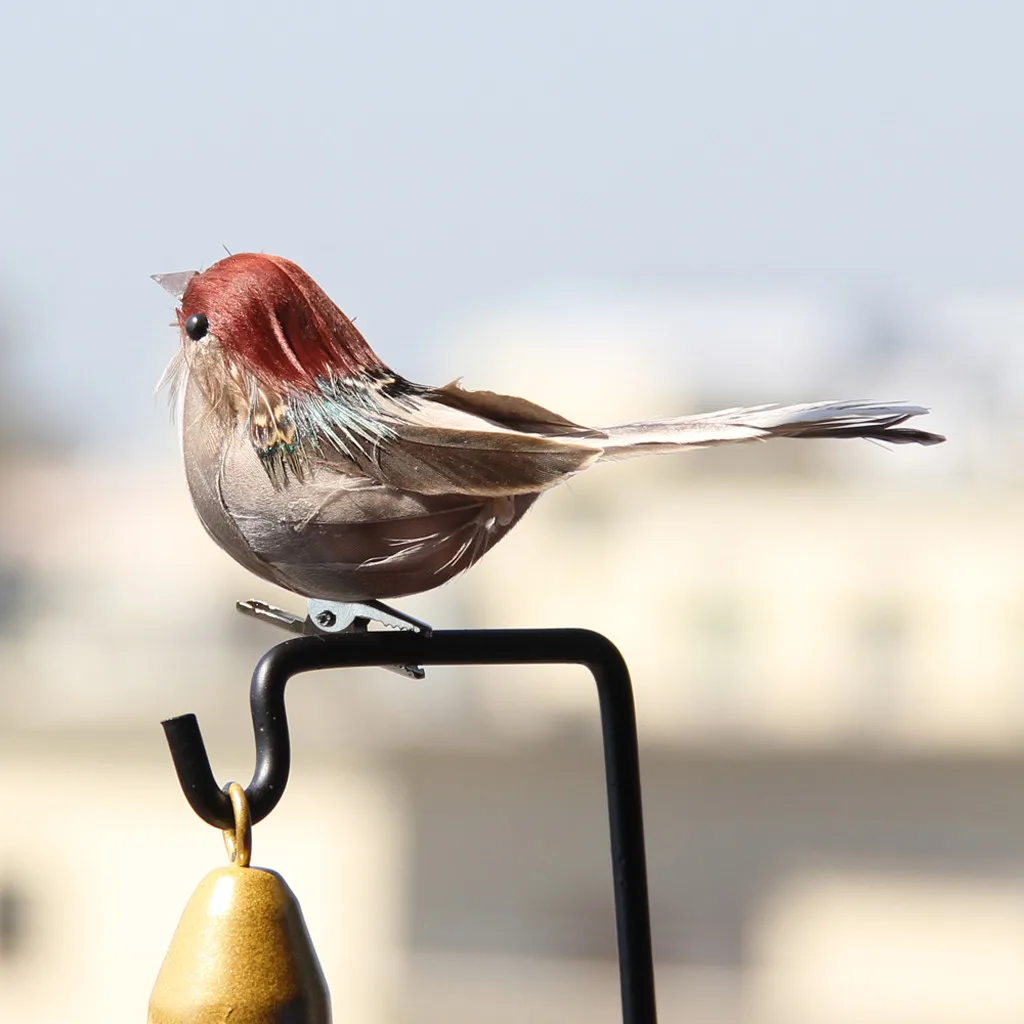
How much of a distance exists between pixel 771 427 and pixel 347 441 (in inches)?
4.2

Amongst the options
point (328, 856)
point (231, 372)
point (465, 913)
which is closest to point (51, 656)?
point (328, 856)

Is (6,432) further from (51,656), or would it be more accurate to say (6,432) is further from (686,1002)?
(686,1002)

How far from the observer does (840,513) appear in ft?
33.9

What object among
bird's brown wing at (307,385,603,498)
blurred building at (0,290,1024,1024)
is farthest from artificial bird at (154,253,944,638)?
blurred building at (0,290,1024,1024)

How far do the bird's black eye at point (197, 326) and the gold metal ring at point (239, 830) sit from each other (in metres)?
0.12

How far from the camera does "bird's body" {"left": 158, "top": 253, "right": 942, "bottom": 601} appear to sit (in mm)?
402

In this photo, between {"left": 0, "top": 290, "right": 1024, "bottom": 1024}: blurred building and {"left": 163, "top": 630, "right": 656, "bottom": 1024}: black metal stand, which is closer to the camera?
{"left": 163, "top": 630, "right": 656, "bottom": 1024}: black metal stand

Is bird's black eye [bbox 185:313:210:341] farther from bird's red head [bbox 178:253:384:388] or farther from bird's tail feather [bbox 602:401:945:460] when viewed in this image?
bird's tail feather [bbox 602:401:945:460]

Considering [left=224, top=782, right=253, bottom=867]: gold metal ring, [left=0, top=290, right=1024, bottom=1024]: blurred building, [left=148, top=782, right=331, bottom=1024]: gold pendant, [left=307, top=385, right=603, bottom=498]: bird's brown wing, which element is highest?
[left=307, top=385, right=603, bottom=498]: bird's brown wing

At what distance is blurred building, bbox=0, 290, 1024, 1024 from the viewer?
33.9 feet

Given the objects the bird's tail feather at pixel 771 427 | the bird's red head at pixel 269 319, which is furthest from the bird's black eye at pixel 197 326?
the bird's tail feather at pixel 771 427

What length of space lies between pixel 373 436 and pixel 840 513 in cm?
1016

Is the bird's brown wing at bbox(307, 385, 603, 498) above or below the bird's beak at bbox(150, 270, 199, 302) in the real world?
below

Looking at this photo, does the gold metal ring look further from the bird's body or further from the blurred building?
the blurred building
